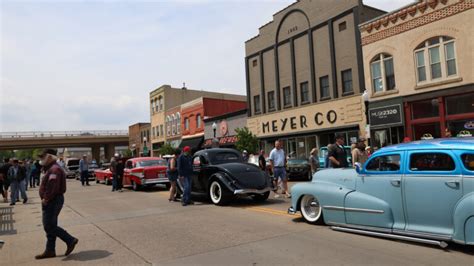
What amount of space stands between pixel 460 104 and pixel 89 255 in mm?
19171

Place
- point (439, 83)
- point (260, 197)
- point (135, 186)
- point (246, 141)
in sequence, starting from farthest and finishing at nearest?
point (246, 141), point (439, 83), point (135, 186), point (260, 197)

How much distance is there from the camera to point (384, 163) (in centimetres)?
678

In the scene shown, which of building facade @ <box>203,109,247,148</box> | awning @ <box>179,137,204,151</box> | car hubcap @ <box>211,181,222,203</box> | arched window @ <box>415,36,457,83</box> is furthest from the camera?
awning @ <box>179,137,204,151</box>

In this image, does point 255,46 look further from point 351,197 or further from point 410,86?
point 351,197

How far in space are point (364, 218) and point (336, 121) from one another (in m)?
19.5

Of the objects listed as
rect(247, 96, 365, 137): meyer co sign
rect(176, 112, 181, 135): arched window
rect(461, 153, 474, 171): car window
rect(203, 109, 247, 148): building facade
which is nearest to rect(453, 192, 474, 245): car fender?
rect(461, 153, 474, 171): car window

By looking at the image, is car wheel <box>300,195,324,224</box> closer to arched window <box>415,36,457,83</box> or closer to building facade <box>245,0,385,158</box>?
arched window <box>415,36,457,83</box>

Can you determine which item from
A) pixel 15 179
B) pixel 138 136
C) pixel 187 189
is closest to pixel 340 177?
pixel 187 189

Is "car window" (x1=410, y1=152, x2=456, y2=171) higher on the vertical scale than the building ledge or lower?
lower

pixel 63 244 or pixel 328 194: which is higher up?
pixel 328 194

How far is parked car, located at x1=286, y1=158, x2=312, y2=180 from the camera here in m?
19.9

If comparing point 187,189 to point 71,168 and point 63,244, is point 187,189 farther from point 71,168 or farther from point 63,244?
point 71,168

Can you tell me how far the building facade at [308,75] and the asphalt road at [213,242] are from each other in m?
16.5

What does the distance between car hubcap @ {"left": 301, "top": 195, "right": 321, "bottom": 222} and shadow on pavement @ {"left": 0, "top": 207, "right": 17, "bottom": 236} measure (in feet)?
21.2
